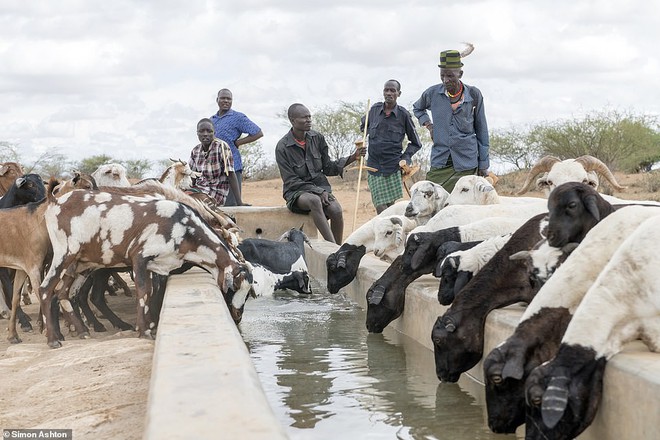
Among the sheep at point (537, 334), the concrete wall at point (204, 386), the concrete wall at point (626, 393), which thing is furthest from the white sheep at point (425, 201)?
the sheep at point (537, 334)

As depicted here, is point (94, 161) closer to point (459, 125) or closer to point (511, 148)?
point (511, 148)

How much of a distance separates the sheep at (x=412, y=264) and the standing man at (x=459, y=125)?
3076 millimetres

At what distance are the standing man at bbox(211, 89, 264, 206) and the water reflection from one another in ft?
18.5

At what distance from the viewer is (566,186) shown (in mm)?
5379

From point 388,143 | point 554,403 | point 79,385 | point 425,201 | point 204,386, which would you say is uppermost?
point 388,143

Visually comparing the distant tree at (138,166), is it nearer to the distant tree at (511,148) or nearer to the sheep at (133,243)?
the distant tree at (511,148)

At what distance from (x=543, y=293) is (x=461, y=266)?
1862 millimetres

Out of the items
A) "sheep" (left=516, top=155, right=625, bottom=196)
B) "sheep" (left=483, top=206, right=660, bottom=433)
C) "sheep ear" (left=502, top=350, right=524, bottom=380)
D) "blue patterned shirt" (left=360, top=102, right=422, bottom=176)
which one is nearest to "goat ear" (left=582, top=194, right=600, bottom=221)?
"sheep" (left=483, top=206, right=660, bottom=433)

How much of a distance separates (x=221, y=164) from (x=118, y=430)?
9542 millimetres

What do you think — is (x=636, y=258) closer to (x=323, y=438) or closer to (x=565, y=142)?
(x=323, y=438)

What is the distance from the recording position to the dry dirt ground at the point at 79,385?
14.2 ft

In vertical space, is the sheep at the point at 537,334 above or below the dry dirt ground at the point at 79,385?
above

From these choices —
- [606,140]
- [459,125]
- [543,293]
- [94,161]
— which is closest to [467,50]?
[459,125]

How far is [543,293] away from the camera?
4664 millimetres
